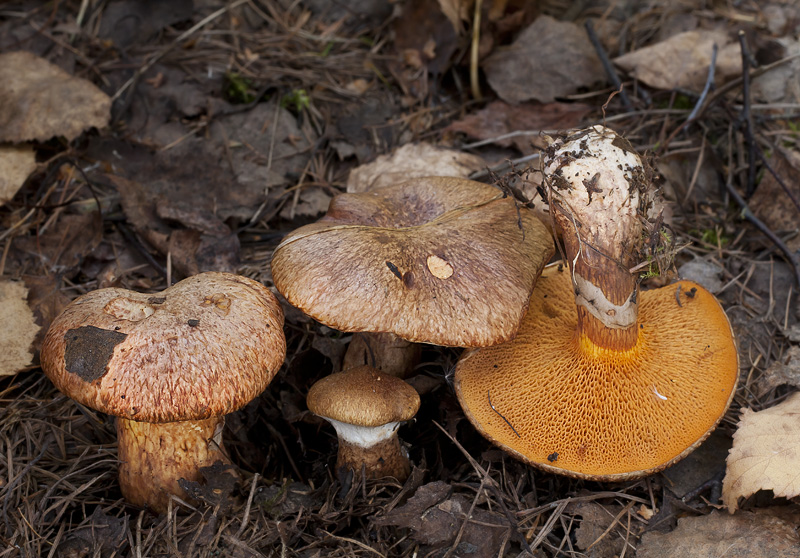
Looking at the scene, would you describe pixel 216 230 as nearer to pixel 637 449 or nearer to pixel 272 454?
pixel 272 454

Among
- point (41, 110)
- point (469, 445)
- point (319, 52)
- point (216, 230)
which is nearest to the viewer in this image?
point (469, 445)

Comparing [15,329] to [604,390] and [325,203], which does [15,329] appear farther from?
[604,390]

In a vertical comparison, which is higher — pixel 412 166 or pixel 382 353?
pixel 412 166

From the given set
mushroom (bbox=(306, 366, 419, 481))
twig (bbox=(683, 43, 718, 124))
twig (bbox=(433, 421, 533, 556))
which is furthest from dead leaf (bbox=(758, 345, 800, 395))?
mushroom (bbox=(306, 366, 419, 481))

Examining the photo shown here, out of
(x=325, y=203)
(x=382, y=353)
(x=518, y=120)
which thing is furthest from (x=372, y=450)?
(x=518, y=120)

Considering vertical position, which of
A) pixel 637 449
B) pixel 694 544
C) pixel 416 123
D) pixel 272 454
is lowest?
pixel 272 454

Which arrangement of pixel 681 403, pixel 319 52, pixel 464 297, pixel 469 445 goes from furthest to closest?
pixel 319 52 → pixel 469 445 → pixel 681 403 → pixel 464 297

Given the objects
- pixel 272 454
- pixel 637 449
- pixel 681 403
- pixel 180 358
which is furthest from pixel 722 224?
pixel 180 358
